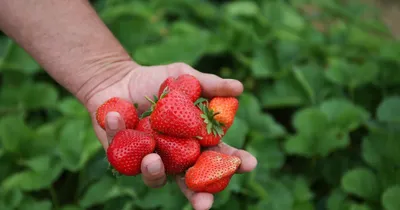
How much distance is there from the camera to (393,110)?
7.17ft

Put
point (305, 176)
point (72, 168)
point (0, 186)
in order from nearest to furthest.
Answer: point (72, 168)
point (0, 186)
point (305, 176)

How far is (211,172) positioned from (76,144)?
0.91 meters

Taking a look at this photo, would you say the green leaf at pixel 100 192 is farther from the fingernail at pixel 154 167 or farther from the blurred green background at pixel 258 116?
the fingernail at pixel 154 167

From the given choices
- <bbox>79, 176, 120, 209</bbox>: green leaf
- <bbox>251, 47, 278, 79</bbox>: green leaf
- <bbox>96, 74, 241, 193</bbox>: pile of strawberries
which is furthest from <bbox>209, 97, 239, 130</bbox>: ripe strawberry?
<bbox>251, 47, 278, 79</bbox>: green leaf

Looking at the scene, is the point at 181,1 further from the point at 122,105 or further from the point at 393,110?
the point at 122,105

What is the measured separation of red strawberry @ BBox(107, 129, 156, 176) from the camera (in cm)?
134

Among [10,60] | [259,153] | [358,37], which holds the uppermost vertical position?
[358,37]

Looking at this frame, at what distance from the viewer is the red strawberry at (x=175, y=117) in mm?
1382

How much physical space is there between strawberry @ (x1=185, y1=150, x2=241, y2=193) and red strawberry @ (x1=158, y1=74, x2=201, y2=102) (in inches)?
Answer: 8.5

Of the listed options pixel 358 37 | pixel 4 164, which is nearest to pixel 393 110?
pixel 358 37

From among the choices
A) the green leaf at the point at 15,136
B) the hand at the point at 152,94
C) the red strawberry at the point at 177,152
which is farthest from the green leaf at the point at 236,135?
the green leaf at the point at 15,136

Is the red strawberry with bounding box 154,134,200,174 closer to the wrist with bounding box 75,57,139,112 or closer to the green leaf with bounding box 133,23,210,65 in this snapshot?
the wrist with bounding box 75,57,139,112

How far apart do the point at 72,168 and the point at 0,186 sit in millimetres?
405

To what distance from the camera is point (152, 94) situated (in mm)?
1663
